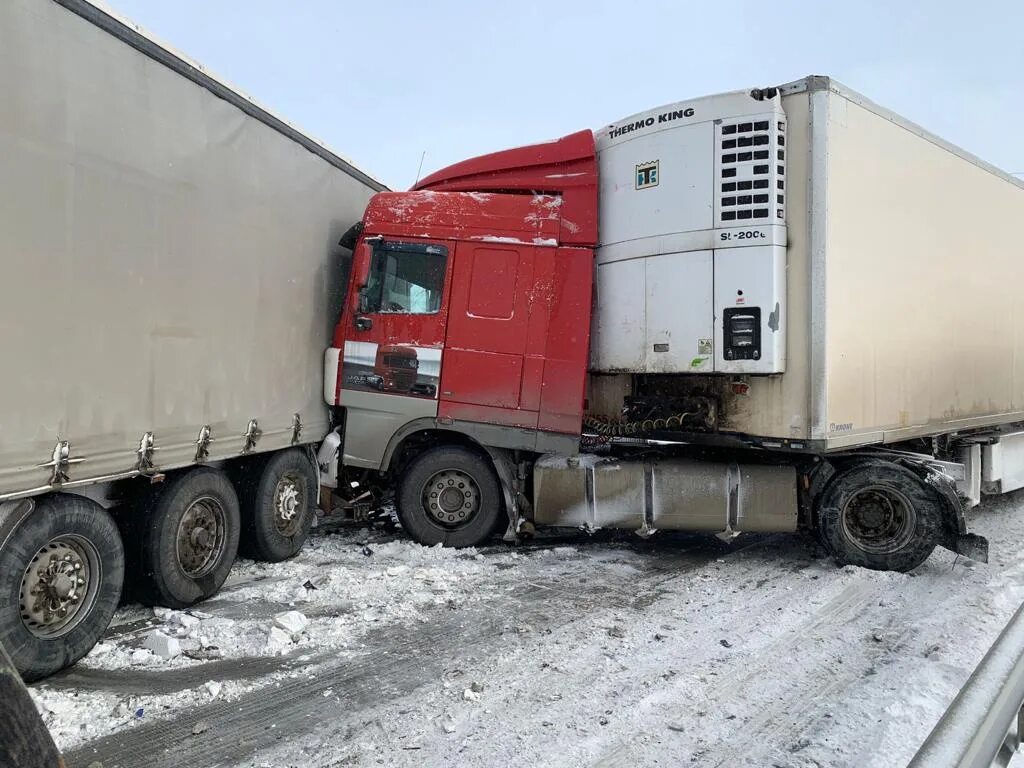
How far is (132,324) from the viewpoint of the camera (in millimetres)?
3877

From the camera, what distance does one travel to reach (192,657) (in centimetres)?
388

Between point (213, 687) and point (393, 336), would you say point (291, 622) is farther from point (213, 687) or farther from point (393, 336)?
point (393, 336)

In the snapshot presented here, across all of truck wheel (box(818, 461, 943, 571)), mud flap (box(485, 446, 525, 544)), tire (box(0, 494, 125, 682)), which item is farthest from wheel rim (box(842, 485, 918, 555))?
tire (box(0, 494, 125, 682))

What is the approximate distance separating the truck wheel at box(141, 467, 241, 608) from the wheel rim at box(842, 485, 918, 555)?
16.6ft

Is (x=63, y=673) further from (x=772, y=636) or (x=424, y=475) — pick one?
(x=772, y=636)

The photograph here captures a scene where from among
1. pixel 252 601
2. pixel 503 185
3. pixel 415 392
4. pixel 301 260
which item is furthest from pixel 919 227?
pixel 252 601

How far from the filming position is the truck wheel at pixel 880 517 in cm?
556

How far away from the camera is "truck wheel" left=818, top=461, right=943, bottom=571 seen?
5.56 m

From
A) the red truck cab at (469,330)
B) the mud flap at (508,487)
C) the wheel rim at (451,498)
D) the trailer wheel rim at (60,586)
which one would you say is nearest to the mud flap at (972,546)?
the red truck cab at (469,330)

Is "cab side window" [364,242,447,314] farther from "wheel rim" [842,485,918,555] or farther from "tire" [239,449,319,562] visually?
"wheel rim" [842,485,918,555]

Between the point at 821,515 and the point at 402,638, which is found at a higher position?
the point at 821,515

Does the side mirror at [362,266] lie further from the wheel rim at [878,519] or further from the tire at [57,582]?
the wheel rim at [878,519]

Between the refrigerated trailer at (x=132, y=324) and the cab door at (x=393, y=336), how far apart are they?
62 cm

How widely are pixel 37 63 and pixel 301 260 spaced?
105 inches
